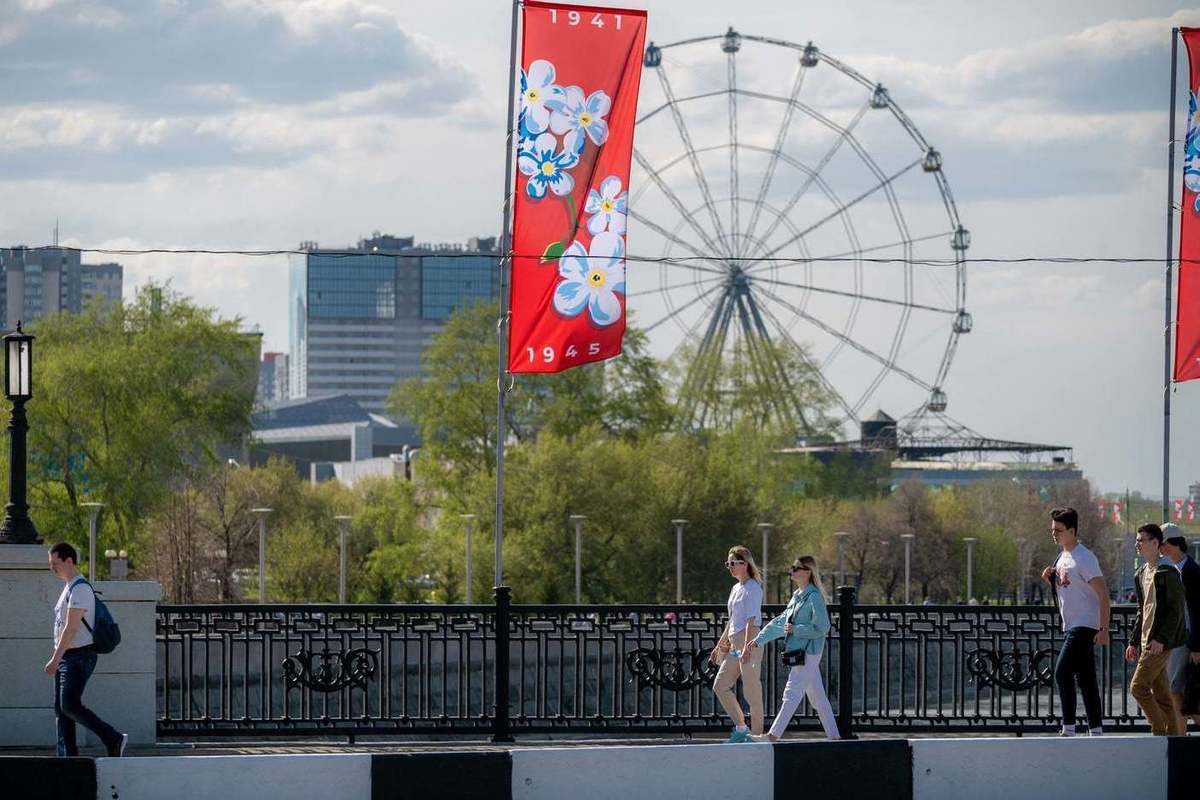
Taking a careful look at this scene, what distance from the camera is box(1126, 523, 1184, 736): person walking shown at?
14969 mm

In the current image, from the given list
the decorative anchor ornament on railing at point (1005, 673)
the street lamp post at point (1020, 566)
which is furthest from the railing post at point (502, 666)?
the street lamp post at point (1020, 566)

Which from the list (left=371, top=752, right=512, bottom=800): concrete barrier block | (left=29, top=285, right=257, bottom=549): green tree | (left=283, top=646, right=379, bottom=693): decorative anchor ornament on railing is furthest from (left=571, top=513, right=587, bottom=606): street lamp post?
(left=371, top=752, right=512, bottom=800): concrete barrier block

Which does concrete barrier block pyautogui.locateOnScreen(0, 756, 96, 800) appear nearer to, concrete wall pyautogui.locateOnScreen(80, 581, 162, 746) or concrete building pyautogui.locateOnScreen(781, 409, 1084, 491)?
concrete wall pyautogui.locateOnScreen(80, 581, 162, 746)

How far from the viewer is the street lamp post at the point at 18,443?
16078 mm

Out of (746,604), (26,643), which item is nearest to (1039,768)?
(746,604)

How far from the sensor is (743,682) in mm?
16062

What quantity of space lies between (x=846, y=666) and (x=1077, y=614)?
2162 millimetres

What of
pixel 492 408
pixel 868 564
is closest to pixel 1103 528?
pixel 868 564

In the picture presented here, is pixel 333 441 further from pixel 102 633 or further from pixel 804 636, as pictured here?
pixel 102 633

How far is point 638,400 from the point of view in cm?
7000

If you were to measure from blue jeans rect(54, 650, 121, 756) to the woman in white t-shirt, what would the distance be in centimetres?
508

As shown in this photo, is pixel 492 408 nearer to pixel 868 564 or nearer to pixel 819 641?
pixel 868 564

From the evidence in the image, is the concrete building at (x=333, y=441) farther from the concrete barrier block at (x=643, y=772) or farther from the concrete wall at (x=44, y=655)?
the concrete barrier block at (x=643, y=772)

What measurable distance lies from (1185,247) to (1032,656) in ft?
22.0
